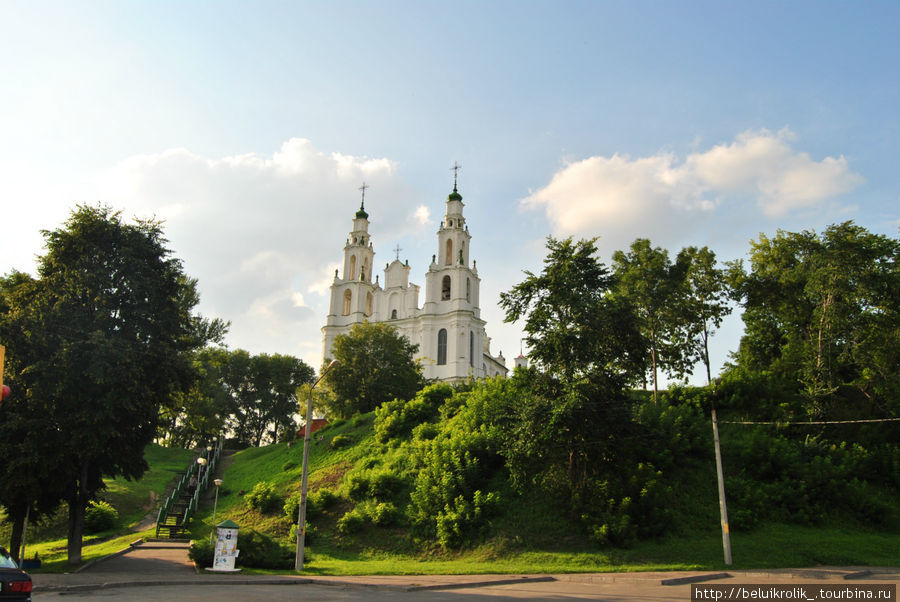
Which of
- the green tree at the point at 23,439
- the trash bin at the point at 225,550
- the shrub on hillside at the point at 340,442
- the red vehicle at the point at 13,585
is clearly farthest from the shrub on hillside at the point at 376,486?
the red vehicle at the point at 13,585

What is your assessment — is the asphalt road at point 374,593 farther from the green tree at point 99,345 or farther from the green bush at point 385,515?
the green bush at point 385,515

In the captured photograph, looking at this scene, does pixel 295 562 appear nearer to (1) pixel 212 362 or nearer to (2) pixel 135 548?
(2) pixel 135 548

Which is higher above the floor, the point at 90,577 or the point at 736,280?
the point at 736,280

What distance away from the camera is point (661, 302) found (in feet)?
122

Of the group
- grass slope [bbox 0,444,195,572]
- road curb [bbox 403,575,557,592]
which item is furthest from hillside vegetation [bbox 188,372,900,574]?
grass slope [bbox 0,444,195,572]

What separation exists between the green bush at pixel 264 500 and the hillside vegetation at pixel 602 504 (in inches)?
2.8

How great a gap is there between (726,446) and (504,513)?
1186cm

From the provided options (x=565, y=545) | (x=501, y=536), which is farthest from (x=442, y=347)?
(x=565, y=545)

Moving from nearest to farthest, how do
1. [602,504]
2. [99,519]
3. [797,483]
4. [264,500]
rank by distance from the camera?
[602,504]
[797,483]
[264,500]
[99,519]

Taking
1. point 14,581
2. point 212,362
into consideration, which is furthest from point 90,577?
point 212,362

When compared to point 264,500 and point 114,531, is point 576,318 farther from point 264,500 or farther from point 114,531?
point 114,531

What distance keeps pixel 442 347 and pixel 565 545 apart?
162 feet

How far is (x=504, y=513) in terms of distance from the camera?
89.1ft

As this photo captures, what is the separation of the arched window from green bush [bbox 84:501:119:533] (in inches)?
1666
